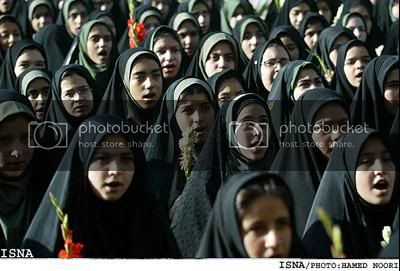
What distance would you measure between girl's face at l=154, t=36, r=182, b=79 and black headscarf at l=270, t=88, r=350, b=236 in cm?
178

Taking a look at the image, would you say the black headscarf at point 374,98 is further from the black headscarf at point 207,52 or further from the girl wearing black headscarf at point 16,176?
the girl wearing black headscarf at point 16,176

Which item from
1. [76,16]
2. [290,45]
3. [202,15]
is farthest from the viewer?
[202,15]

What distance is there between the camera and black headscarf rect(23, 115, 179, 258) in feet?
12.8

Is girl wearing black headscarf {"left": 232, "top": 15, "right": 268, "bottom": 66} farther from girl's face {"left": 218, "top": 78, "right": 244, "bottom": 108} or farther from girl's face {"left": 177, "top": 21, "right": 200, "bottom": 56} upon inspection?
girl's face {"left": 218, "top": 78, "right": 244, "bottom": 108}

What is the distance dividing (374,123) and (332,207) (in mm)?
1437

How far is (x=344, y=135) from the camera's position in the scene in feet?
13.9

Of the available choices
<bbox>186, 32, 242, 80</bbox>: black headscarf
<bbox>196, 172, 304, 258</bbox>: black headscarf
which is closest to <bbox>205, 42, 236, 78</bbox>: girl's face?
<bbox>186, 32, 242, 80</bbox>: black headscarf

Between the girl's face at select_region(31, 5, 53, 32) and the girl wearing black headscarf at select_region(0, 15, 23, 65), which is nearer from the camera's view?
the girl wearing black headscarf at select_region(0, 15, 23, 65)

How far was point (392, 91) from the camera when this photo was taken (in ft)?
17.6

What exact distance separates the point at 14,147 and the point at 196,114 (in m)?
1.10

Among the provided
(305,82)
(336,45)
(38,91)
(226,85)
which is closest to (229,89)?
(226,85)

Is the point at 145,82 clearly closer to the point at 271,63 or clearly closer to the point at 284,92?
the point at 284,92

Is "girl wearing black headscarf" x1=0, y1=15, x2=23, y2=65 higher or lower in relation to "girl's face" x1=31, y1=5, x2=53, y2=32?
lower

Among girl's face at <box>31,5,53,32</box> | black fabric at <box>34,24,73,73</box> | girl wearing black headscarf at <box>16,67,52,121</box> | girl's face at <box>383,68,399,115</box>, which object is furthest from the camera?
girl's face at <box>31,5,53,32</box>
